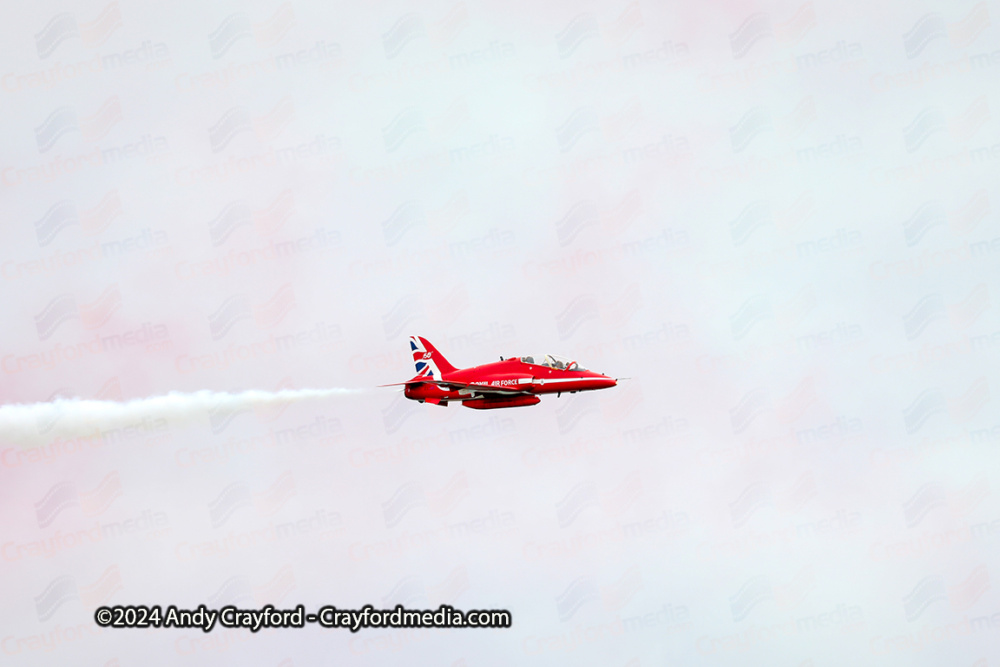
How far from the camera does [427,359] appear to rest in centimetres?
12738

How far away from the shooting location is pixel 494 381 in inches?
Result: 4887

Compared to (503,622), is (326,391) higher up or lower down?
higher up

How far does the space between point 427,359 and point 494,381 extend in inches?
261

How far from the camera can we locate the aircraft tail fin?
126 m

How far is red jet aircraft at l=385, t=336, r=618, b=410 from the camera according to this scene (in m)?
124

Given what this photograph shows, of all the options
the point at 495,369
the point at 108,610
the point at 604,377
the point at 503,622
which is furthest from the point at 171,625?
the point at 604,377

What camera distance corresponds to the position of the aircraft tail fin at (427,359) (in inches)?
4973

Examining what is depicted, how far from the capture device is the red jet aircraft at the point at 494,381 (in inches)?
4872

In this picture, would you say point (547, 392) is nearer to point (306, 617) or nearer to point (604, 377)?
point (604, 377)

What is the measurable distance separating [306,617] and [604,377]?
108 feet

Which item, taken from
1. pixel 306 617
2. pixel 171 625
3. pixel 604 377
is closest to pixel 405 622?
pixel 306 617

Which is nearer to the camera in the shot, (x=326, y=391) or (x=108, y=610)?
(x=108, y=610)

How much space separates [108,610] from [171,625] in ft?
16.8

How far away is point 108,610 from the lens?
371 feet
